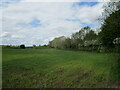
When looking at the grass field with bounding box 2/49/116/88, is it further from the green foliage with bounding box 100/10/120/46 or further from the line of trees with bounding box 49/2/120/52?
the green foliage with bounding box 100/10/120/46

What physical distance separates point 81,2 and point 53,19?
56cm

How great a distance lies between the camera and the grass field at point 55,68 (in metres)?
1.45

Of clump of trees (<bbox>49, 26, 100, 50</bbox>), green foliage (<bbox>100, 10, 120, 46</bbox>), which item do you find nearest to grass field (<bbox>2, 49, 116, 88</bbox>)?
clump of trees (<bbox>49, 26, 100, 50</bbox>)

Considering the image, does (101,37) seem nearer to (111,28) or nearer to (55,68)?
(111,28)

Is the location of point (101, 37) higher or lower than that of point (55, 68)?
higher

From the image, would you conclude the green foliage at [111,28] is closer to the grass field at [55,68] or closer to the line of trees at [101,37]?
the line of trees at [101,37]

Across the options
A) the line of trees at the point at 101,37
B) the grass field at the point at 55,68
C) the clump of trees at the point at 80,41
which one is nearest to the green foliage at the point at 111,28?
the line of trees at the point at 101,37

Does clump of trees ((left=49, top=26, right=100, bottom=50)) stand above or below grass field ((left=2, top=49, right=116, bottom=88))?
above

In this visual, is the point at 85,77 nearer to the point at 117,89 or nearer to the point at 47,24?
the point at 117,89

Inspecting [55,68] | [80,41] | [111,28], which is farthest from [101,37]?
[55,68]

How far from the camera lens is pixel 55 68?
1.56 meters

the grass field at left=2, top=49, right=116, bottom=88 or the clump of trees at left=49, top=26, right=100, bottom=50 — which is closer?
the grass field at left=2, top=49, right=116, bottom=88

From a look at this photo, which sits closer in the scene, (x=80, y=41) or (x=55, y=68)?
(x=55, y=68)

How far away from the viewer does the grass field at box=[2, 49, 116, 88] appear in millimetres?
1452
